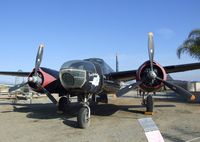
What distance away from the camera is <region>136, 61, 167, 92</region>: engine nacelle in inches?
536

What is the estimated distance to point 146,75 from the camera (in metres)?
13.6

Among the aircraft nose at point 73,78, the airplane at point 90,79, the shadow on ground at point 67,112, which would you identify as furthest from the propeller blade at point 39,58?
the aircraft nose at point 73,78

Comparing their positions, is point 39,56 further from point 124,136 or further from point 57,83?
point 124,136

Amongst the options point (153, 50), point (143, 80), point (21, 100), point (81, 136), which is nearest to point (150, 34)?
point (153, 50)

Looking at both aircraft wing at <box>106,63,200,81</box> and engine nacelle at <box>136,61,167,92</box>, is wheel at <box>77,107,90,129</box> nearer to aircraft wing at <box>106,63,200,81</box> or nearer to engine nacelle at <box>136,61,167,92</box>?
aircraft wing at <box>106,63,200,81</box>

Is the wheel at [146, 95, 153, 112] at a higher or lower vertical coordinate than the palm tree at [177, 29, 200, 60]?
lower

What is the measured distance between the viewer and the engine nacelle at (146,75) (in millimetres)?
13625

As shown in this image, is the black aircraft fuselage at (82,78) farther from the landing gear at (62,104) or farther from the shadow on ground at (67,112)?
the shadow on ground at (67,112)

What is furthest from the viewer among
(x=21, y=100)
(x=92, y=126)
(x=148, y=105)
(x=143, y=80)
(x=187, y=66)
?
(x=21, y=100)

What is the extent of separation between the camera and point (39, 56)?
1584cm

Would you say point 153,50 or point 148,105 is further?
point 148,105

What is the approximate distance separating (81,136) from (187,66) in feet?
24.5

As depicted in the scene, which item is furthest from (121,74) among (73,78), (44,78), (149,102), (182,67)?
(44,78)

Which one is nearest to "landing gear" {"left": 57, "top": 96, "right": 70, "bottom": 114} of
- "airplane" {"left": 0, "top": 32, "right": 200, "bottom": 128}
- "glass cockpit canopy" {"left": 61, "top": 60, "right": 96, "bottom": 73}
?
"airplane" {"left": 0, "top": 32, "right": 200, "bottom": 128}
